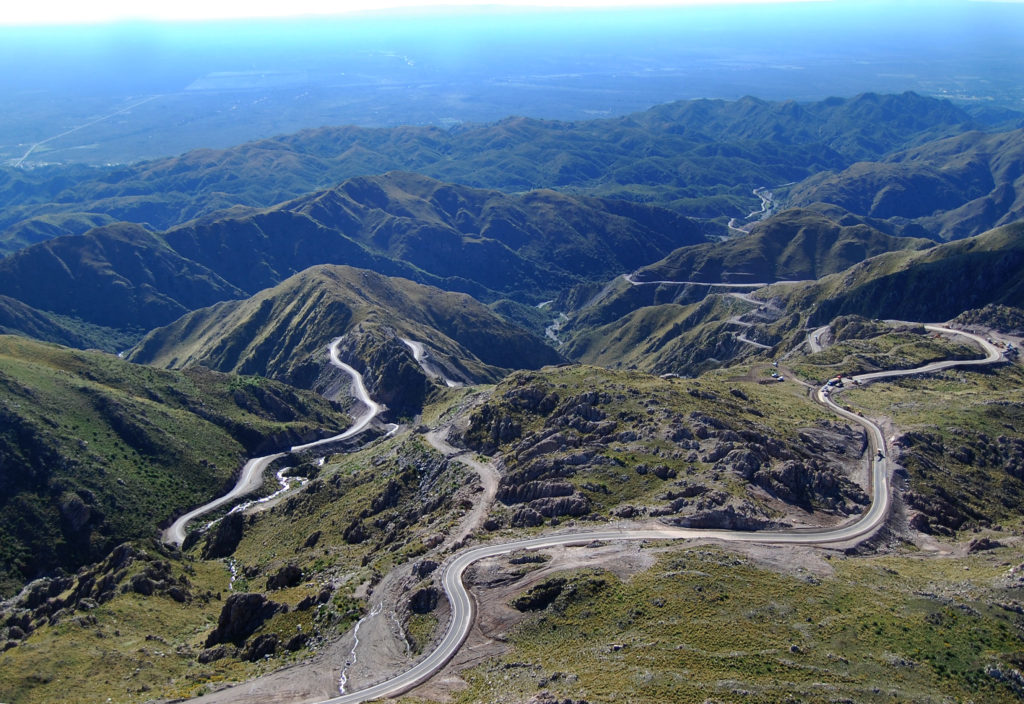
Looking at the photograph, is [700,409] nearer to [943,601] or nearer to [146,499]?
[943,601]

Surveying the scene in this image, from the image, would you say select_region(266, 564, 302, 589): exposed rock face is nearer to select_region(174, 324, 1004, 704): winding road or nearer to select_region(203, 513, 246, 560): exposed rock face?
select_region(174, 324, 1004, 704): winding road

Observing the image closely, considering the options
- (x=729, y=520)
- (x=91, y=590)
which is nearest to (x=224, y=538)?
(x=91, y=590)

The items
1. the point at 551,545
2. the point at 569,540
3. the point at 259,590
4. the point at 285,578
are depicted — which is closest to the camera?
the point at 551,545

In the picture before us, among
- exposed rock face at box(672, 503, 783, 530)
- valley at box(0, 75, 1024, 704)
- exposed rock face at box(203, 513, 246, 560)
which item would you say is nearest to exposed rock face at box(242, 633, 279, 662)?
valley at box(0, 75, 1024, 704)

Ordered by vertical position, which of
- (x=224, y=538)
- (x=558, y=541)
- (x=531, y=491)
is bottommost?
(x=224, y=538)

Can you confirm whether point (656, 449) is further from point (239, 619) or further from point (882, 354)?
point (882, 354)

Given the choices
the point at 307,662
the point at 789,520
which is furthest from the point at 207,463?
the point at 789,520
